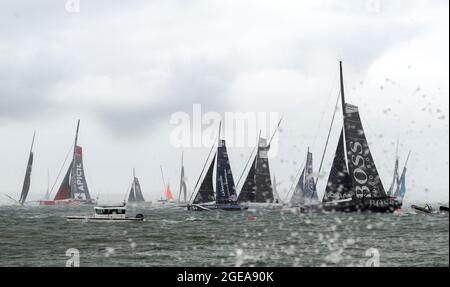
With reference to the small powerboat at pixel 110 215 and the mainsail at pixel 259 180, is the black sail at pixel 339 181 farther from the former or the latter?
the mainsail at pixel 259 180

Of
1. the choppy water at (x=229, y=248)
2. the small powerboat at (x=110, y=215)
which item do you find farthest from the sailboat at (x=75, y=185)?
the choppy water at (x=229, y=248)

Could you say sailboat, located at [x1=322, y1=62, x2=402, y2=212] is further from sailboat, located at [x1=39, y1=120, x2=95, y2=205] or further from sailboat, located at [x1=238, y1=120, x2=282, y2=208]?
sailboat, located at [x1=39, y1=120, x2=95, y2=205]

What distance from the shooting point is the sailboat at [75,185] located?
167650 mm

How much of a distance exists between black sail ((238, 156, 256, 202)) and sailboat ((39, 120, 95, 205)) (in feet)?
229

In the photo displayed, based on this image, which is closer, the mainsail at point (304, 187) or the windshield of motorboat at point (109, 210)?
the windshield of motorboat at point (109, 210)

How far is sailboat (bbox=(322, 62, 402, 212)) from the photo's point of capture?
263 feet

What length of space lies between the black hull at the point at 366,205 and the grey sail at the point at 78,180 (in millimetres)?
101306

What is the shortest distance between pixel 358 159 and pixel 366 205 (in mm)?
6443

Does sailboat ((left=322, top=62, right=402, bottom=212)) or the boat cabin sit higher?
sailboat ((left=322, top=62, right=402, bottom=212))

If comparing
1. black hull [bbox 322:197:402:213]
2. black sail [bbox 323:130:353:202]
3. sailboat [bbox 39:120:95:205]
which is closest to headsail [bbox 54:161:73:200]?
sailboat [bbox 39:120:95:205]
